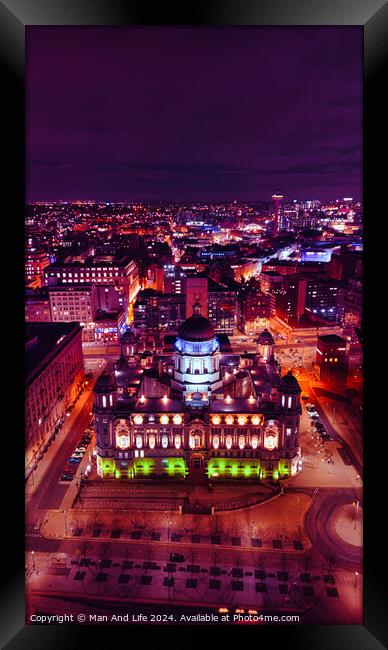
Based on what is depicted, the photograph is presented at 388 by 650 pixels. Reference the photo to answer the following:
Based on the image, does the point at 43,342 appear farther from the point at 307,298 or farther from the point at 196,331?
the point at 307,298

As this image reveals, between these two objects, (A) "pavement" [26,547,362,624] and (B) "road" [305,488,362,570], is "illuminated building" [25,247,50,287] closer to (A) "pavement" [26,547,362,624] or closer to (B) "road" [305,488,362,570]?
(A) "pavement" [26,547,362,624]

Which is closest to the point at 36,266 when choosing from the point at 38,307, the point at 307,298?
the point at 38,307

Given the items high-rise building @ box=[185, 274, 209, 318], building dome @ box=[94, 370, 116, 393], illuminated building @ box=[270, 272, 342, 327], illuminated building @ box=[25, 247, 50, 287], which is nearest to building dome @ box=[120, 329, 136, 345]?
building dome @ box=[94, 370, 116, 393]

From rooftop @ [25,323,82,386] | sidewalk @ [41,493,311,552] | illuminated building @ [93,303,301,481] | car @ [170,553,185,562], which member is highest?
rooftop @ [25,323,82,386]
